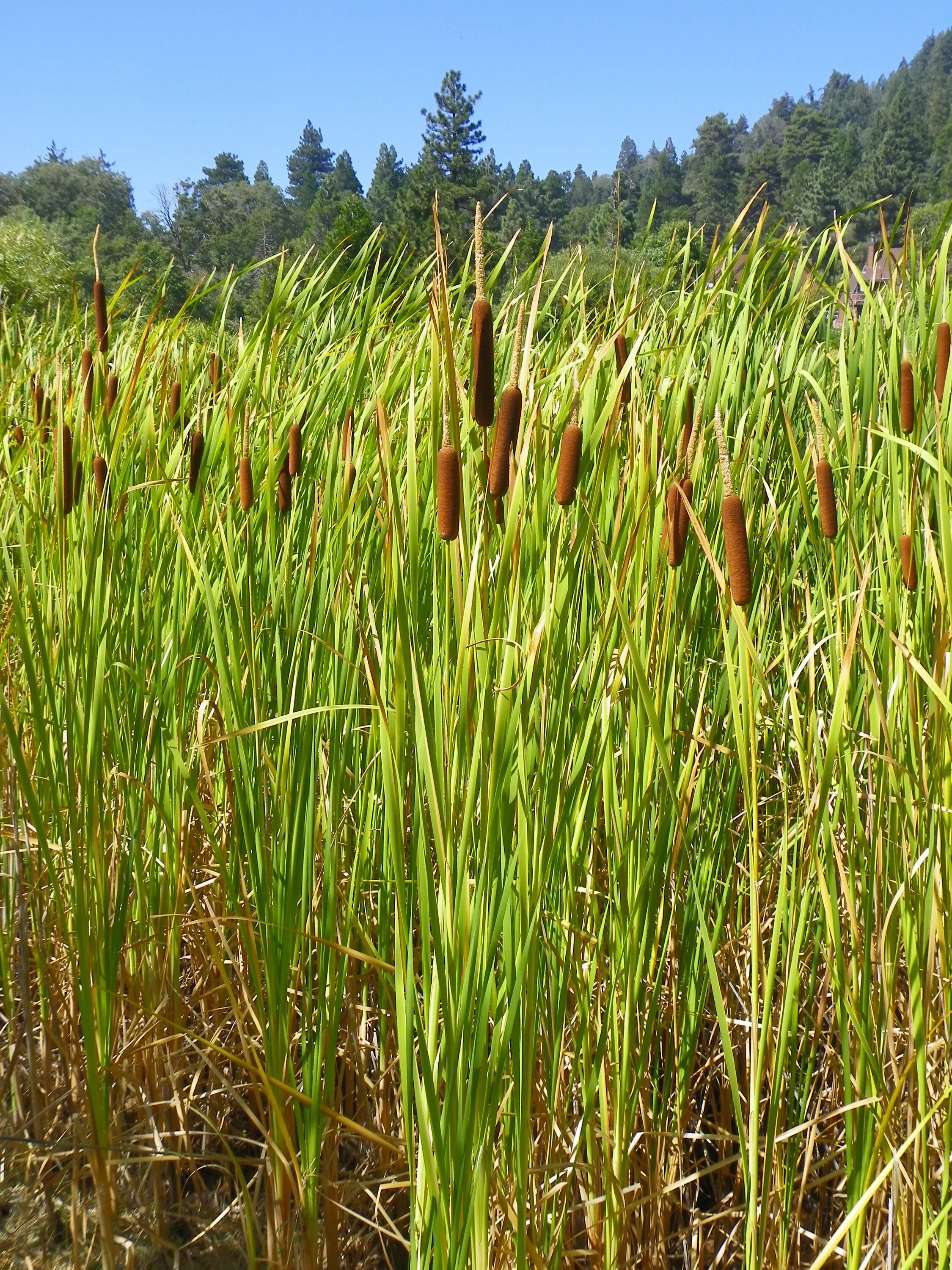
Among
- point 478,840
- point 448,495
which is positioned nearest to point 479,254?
point 448,495

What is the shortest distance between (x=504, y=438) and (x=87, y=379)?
55.7 inches

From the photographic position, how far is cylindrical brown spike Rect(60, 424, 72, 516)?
1613 mm

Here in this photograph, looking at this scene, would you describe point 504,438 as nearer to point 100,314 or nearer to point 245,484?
point 245,484

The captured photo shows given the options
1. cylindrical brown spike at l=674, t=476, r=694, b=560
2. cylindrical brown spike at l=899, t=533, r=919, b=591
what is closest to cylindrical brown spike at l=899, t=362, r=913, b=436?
cylindrical brown spike at l=899, t=533, r=919, b=591

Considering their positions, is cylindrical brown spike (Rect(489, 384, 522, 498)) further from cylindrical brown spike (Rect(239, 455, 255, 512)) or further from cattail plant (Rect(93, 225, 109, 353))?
cattail plant (Rect(93, 225, 109, 353))

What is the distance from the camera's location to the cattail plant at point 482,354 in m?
0.92

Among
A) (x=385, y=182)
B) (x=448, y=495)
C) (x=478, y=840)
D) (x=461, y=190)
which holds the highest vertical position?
(x=385, y=182)

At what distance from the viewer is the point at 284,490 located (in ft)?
5.47

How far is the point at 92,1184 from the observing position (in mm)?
1953

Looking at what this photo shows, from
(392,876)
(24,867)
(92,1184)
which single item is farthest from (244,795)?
(92,1184)

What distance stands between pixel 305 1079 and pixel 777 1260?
0.73m

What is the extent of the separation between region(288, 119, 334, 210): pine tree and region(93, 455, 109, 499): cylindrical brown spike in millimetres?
149440

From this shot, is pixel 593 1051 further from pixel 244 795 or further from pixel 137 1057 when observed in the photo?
pixel 137 1057

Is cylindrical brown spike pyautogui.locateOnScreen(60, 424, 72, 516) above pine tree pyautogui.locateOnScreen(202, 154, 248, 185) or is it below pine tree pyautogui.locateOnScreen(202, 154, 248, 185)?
below
